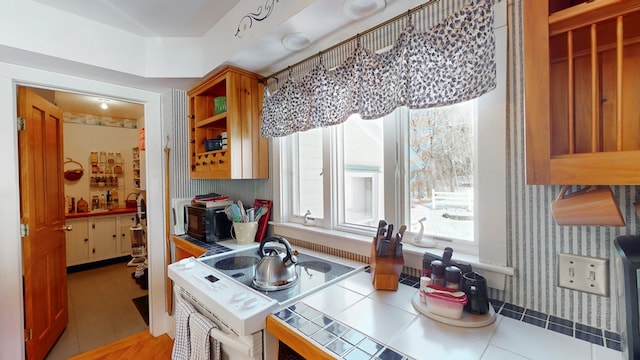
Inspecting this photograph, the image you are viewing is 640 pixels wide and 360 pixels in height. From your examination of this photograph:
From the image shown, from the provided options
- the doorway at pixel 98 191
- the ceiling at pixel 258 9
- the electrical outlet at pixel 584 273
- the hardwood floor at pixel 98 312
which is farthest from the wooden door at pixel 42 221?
the electrical outlet at pixel 584 273

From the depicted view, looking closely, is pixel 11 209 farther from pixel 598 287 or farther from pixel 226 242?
pixel 598 287

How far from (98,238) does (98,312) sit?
1.70 meters

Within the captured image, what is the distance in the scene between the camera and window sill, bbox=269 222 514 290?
3.22 ft

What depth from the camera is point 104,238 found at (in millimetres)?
3902

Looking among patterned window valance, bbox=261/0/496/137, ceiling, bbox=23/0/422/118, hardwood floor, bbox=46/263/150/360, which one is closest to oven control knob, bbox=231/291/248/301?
patterned window valance, bbox=261/0/496/137

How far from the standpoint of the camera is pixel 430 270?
1009mm

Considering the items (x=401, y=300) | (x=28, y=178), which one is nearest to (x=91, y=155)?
(x=28, y=178)

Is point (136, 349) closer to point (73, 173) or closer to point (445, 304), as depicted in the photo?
point (445, 304)

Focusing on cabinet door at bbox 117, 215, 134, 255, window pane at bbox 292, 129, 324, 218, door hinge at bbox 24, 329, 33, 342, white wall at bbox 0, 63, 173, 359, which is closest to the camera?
white wall at bbox 0, 63, 173, 359

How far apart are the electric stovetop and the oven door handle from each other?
187 mm

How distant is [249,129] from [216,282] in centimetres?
108

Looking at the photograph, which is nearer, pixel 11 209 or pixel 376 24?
pixel 376 24

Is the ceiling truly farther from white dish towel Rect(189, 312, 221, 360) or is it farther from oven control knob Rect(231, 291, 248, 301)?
white dish towel Rect(189, 312, 221, 360)

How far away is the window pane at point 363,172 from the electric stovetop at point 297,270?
35 cm
